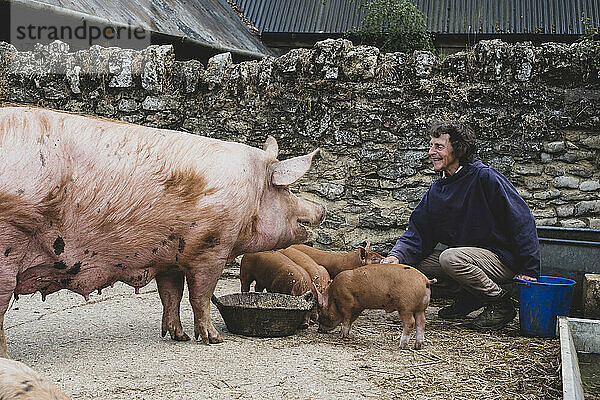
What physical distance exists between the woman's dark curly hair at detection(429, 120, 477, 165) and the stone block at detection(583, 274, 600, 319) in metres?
1.26

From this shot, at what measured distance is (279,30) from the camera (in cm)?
1412

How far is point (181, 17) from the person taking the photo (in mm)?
10305

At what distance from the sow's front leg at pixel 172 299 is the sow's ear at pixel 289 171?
88 centimetres

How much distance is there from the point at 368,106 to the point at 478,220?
2.32 m

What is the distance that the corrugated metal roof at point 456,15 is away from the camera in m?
13.3

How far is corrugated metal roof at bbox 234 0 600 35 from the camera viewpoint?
43.8 feet

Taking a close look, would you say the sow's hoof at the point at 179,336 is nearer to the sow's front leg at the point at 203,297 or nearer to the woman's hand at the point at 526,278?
the sow's front leg at the point at 203,297

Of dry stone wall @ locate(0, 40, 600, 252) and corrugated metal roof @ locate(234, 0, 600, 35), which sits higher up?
corrugated metal roof @ locate(234, 0, 600, 35)

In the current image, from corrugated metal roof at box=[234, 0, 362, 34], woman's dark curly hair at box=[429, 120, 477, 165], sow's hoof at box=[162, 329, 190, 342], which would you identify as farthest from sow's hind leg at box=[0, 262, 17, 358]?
corrugated metal roof at box=[234, 0, 362, 34]

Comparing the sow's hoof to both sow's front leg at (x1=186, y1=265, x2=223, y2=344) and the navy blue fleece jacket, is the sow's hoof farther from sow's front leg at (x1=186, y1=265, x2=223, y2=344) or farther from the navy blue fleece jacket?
the navy blue fleece jacket

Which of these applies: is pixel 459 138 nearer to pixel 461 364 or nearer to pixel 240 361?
pixel 461 364

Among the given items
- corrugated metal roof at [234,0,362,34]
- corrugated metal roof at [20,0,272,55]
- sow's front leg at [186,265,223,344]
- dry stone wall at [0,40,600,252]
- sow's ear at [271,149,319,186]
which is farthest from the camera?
corrugated metal roof at [234,0,362,34]

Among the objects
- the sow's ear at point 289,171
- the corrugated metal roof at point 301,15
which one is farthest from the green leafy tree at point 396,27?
the sow's ear at point 289,171

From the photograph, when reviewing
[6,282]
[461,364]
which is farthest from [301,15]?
[6,282]
